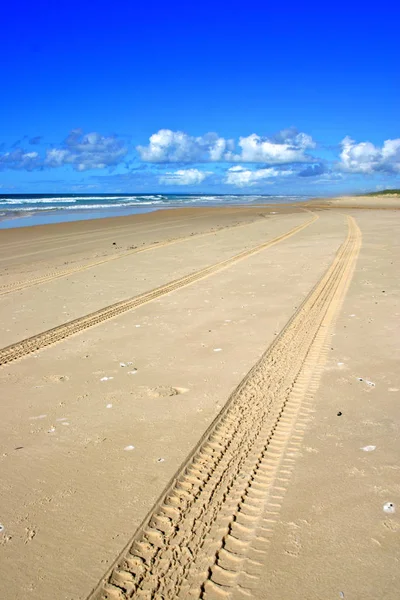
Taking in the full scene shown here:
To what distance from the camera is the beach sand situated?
8.30 feet

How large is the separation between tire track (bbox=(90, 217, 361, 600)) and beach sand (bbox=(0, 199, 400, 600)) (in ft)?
0.04

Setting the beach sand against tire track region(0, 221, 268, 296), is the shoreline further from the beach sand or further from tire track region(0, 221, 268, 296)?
the beach sand

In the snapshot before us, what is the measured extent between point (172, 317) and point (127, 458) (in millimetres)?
3970

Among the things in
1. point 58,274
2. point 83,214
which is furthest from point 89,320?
point 83,214

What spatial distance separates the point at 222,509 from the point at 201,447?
755 millimetres

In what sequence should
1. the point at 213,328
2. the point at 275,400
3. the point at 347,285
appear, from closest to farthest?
1. the point at 275,400
2. the point at 213,328
3. the point at 347,285

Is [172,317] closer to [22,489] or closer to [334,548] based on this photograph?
[22,489]

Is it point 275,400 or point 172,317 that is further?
point 172,317

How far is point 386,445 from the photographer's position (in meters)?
3.69

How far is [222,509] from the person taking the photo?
2.96 meters

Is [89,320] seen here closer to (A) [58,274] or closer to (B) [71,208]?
(A) [58,274]

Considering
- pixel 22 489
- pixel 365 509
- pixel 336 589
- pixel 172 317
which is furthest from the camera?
pixel 172 317

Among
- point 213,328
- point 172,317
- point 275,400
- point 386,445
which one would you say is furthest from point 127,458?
point 172,317

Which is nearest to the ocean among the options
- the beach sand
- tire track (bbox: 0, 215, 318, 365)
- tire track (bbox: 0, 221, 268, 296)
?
tire track (bbox: 0, 221, 268, 296)
